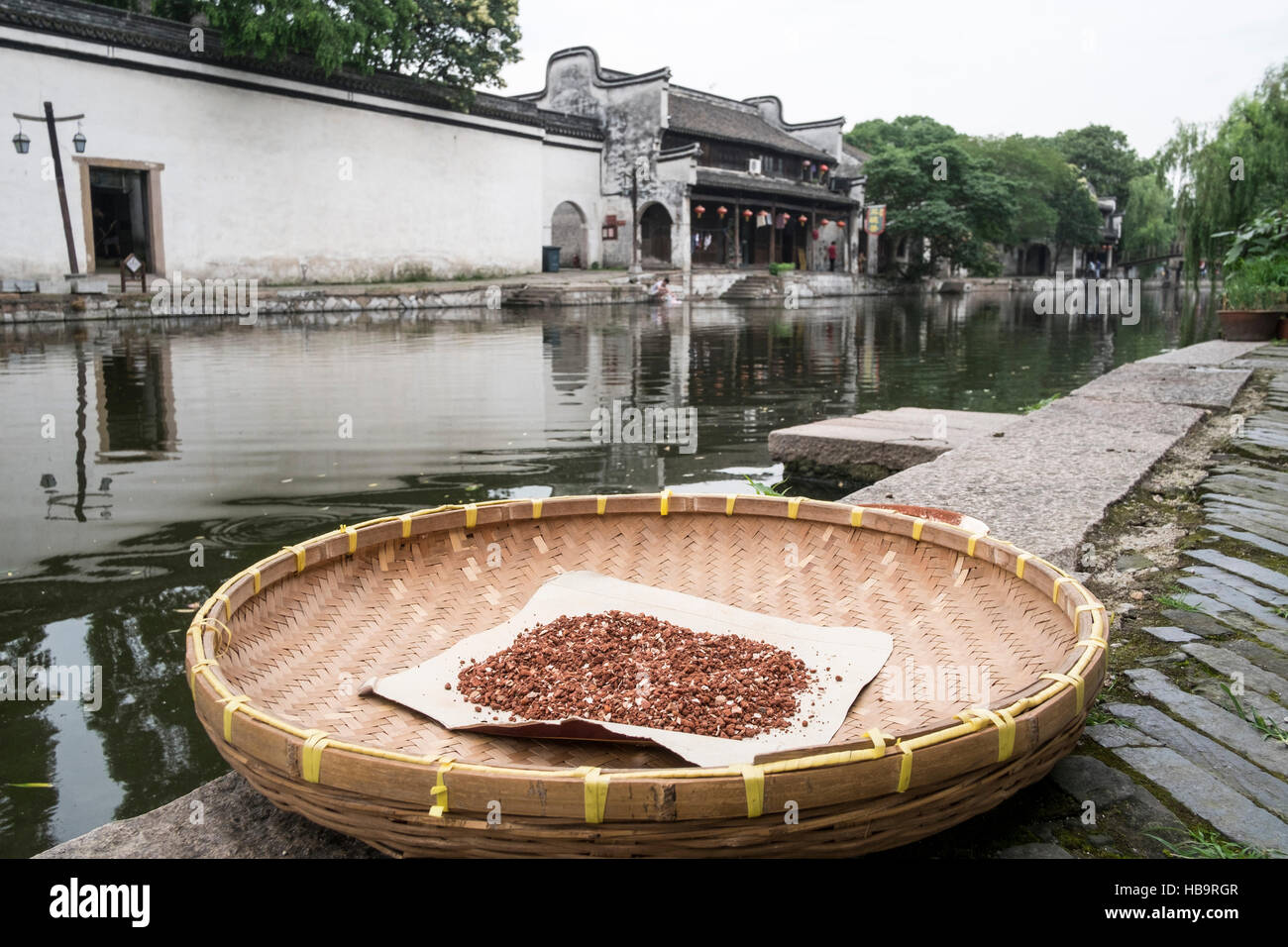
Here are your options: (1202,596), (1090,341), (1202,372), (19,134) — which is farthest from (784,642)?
(19,134)

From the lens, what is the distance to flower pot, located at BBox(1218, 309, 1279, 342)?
9.93 meters

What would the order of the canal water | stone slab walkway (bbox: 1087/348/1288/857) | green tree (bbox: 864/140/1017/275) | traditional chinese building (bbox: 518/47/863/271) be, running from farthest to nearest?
green tree (bbox: 864/140/1017/275)
traditional chinese building (bbox: 518/47/863/271)
the canal water
stone slab walkway (bbox: 1087/348/1288/857)

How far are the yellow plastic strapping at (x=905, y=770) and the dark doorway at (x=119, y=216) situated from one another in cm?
2011

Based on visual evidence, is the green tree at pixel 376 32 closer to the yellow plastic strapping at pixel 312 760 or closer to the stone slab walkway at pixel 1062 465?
the stone slab walkway at pixel 1062 465

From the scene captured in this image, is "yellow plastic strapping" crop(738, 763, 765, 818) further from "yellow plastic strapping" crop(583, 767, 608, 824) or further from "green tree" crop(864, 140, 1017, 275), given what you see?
"green tree" crop(864, 140, 1017, 275)

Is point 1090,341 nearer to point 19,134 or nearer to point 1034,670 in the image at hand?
point 1034,670

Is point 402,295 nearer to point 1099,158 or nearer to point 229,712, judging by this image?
point 229,712

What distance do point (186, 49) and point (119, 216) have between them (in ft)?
13.3

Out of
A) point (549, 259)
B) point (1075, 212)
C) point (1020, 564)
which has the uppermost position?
point (1075, 212)

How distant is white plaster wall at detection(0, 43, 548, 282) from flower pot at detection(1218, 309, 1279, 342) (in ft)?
55.9

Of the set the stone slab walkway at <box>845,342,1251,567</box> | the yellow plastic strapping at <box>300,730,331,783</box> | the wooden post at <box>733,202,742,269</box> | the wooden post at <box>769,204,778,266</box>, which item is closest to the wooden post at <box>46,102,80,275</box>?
the stone slab walkway at <box>845,342,1251,567</box>

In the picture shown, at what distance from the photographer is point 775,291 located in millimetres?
26812

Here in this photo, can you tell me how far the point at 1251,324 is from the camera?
1006 cm

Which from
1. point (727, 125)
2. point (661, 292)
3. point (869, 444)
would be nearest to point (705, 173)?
point (727, 125)
